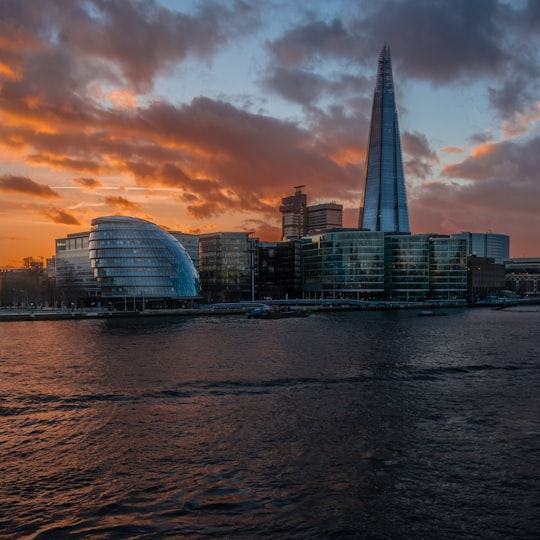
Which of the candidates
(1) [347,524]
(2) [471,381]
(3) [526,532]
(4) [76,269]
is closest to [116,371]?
(2) [471,381]

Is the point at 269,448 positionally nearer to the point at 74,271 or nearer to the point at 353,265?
the point at 74,271

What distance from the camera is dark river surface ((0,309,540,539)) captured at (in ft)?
Result: 61.3

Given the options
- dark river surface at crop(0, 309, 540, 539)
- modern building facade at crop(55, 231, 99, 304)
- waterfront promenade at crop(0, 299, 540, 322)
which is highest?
modern building facade at crop(55, 231, 99, 304)

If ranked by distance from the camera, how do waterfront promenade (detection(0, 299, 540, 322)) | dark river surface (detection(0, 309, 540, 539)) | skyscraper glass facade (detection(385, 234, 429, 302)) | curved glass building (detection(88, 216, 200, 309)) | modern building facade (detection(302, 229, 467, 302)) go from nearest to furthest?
1. dark river surface (detection(0, 309, 540, 539))
2. waterfront promenade (detection(0, 299, 540, 322))
3. curved glass building (detection(88, 216, 200, 309))
4. modern building facade (detection(302, 229, 467, 302))
5. skyscraper glass facade (detection(385, 234, 429, 302))

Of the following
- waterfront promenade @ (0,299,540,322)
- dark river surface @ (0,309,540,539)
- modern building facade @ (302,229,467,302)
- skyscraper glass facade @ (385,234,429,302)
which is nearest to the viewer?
dark river surface @ (0,309,540,539)

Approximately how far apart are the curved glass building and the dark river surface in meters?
84.0

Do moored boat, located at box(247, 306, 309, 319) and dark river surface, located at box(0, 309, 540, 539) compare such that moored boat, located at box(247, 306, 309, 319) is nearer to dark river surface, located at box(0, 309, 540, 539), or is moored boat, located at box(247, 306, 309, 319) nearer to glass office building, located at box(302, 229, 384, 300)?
glass office building, located at box(302, 229, 384, 300)

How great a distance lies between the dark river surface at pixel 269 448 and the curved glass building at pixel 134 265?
84.0m

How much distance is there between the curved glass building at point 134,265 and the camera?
13625 cm

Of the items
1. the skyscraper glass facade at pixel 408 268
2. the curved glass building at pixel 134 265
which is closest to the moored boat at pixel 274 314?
the curved glass building at pixel 134 265

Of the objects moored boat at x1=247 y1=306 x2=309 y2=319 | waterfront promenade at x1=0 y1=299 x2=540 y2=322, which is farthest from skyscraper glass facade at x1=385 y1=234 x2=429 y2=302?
moored boat at x1=247 y1=306 x2=309 y2=319

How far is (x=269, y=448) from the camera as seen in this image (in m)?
25.8

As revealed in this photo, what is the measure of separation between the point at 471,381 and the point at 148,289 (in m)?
104

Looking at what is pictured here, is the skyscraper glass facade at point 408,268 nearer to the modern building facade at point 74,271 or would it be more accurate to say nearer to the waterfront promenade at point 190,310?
the waterfront promenade at point 190,310
